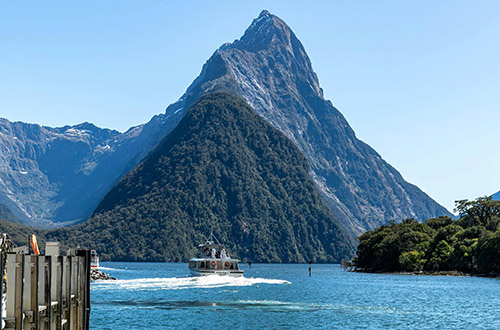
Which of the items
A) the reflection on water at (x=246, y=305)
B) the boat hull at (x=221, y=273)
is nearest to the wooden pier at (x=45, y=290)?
the reflection on water at (x=246, y=305)

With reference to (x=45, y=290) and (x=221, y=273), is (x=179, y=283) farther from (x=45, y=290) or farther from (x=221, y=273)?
(x=45, y=290)

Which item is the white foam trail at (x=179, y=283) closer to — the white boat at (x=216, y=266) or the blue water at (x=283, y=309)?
the blue water at (x=283, y=309)

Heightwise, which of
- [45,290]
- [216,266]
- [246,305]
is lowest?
[246,305]

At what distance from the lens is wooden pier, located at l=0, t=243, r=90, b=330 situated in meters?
20.1

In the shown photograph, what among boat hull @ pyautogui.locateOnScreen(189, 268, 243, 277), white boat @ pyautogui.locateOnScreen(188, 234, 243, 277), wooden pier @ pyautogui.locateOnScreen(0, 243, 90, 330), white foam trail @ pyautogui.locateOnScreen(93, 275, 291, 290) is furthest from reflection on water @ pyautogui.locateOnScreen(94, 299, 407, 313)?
wooden pier @ pyautogui.locateOnScreen(0, 243, 90, 330)

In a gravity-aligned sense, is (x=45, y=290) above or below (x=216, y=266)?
above

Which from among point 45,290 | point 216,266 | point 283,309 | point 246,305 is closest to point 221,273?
point 216,266

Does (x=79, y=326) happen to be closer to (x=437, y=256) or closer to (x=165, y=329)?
(x=165, y=329)

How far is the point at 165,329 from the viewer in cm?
5888

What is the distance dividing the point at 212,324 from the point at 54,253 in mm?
40499

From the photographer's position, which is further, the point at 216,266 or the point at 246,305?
the point at 216,266

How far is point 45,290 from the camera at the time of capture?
2283cm

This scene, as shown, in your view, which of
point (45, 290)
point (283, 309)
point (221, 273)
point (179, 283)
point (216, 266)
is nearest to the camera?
point (45, 290)

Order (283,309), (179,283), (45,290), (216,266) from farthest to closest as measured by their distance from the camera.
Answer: (216,266)
(179,283)
(283,309)
(45,290)
